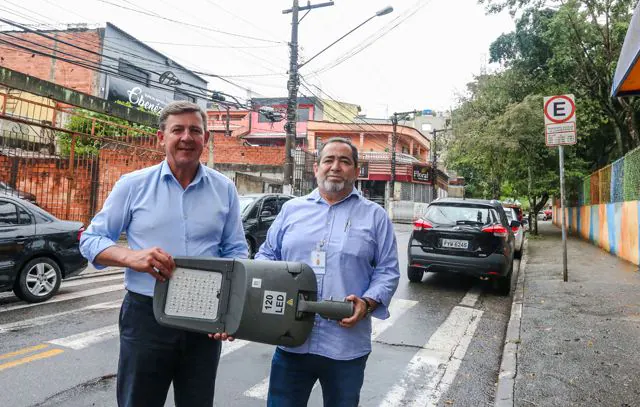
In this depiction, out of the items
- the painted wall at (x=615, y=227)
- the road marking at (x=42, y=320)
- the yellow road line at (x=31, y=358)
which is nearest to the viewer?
the yellow road line at (x=31, y=358)

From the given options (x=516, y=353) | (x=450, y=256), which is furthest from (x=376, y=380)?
(x=450, y=256)

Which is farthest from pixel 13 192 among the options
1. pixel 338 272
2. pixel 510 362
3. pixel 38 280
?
pixel 338 272

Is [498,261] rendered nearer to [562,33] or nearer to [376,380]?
[376,380]

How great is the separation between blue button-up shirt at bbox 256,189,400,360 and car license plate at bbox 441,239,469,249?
227 inches

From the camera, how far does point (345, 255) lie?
214 centimetres

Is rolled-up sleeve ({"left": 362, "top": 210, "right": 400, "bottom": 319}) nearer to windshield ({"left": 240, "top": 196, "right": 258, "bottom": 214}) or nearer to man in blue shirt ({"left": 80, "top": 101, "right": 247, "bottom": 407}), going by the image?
man in blue shirt ({"left": 80, "top": 101, "right": 247, "bottom": 407})

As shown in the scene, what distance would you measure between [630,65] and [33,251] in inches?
283

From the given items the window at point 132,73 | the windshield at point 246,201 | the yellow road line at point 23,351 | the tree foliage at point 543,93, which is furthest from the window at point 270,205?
the tree foliage at point 543,93

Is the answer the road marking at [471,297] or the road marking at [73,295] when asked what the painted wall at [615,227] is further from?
the road marking at [73,295]

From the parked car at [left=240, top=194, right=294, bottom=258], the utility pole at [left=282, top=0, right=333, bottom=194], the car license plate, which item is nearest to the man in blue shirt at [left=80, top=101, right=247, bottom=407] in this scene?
the car license plate

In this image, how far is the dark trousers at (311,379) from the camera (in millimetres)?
2096

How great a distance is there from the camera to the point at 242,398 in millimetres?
3523

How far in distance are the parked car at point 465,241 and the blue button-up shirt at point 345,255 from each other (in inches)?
227

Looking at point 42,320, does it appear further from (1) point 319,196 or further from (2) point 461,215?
(2) point 461,215
